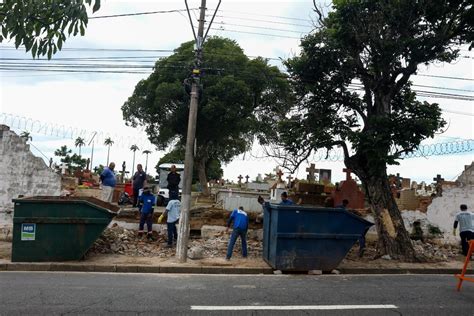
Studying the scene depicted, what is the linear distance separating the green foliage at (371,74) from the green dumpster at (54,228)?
5.84 m

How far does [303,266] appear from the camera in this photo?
398 inches

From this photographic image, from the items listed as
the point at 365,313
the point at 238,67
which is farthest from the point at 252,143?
the point at 365,313

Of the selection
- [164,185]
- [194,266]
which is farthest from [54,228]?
[164,185]

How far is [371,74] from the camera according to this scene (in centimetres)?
1265

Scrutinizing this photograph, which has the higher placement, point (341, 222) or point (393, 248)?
point (341, 222)

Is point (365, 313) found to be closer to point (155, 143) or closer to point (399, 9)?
point (399, 9)

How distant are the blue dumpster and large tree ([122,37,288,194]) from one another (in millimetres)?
16344

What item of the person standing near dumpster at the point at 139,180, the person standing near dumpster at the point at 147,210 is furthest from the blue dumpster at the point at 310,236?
the person standing near dumpster at the point at 139,180

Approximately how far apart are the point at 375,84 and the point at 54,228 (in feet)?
29.3

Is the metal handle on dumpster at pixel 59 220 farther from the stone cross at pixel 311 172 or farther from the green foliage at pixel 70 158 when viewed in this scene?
the green foliage at pixel 70 158

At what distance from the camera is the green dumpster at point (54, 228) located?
31.9ft

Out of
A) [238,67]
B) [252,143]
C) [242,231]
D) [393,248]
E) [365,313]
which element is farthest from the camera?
[252,143]

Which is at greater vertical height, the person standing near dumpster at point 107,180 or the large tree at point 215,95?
the large tree at point 215,95

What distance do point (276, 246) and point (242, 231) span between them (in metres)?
1.33
